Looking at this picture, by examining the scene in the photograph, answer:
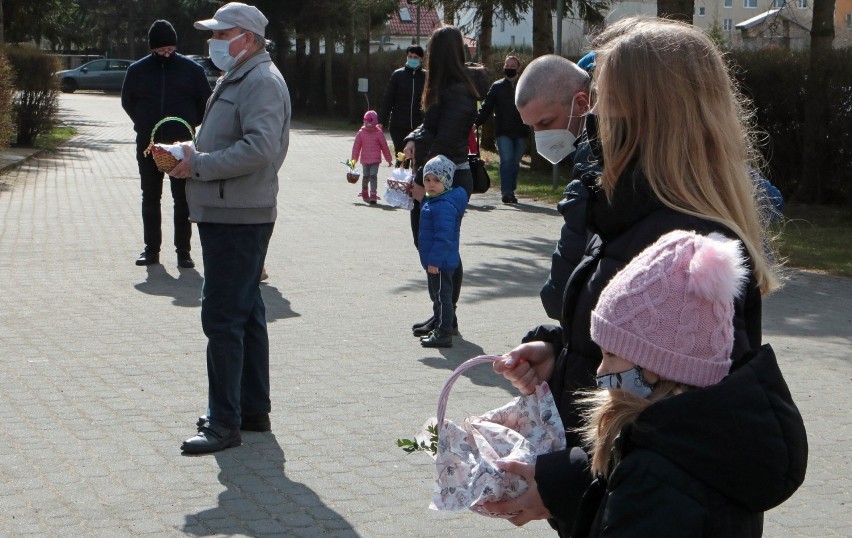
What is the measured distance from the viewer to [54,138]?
27312 mm

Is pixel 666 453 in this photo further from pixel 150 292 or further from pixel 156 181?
pixel 156 181

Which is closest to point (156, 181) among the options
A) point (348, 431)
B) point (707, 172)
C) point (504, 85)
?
point (348, 431)

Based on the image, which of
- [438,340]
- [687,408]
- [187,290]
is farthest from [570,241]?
[187,290]

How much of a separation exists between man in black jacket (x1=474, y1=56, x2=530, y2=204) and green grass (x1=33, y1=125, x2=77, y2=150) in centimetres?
1189

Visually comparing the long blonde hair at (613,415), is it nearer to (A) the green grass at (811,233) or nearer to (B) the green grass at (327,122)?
(A) the green grass at (811,233)

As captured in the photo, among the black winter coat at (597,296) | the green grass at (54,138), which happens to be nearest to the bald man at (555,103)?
the black winter coat at (597,296)

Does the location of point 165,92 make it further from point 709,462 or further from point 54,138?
point 54,138

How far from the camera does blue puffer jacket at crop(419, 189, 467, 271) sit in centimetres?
754

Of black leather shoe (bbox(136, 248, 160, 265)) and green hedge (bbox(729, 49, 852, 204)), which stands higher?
green hedge (bbox(729, 49, 852, 204))

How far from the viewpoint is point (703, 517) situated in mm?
1963

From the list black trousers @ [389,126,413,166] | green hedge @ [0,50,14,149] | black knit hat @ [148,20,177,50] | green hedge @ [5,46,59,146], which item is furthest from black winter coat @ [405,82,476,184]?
green hedge @ [5,46,59,146]

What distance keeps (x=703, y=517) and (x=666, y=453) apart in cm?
12

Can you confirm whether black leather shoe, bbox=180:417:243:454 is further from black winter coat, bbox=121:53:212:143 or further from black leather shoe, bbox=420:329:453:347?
black winter coat, bbox=121:53:212:143

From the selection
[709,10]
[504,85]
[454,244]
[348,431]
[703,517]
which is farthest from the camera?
[709,10]
